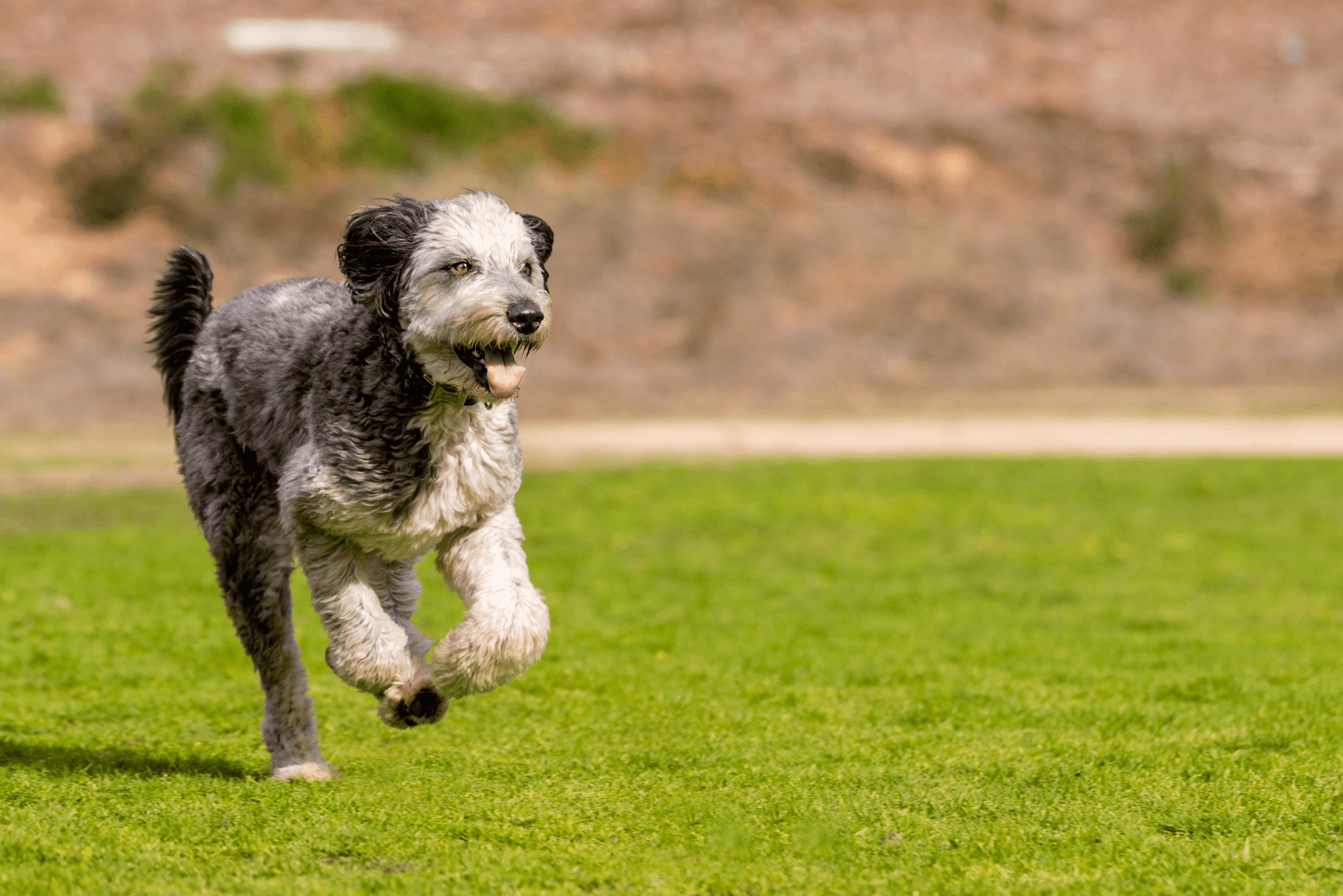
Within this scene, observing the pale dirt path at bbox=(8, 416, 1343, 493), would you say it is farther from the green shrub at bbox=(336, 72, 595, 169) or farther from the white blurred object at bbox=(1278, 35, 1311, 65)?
the white blurred object at bbox=(1278, 35, 1311, 65)

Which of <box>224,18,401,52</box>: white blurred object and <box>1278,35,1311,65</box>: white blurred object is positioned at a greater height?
<box>224,18,401,52</box>: white blurred object

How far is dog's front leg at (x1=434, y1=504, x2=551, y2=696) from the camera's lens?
557 cm

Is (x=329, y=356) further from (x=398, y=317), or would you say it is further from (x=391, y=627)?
(x=391, y=627)

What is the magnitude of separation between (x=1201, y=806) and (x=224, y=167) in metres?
42.4

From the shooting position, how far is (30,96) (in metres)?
45.3

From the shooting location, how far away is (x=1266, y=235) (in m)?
48.4

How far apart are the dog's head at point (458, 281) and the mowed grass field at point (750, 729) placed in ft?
5.62

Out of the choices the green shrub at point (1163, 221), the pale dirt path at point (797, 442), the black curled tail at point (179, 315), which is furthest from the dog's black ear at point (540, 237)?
the green shrub at point (1163, 221)

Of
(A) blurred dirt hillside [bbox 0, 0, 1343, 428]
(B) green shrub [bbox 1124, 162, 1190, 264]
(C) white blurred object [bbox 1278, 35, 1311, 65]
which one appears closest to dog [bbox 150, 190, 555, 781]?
(A) blurred dirt hillside [bbox 0, 0, 1343, 428]

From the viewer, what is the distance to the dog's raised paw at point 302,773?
6.42 metres

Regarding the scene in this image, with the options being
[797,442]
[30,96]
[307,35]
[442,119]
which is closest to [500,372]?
[797,442]

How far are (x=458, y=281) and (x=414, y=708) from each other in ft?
5.22

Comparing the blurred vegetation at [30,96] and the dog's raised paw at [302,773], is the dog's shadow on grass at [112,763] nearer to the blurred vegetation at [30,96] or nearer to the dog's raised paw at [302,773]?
the dog's raised paw at [302,773]

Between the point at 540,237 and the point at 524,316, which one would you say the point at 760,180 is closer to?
the point at 540,237
